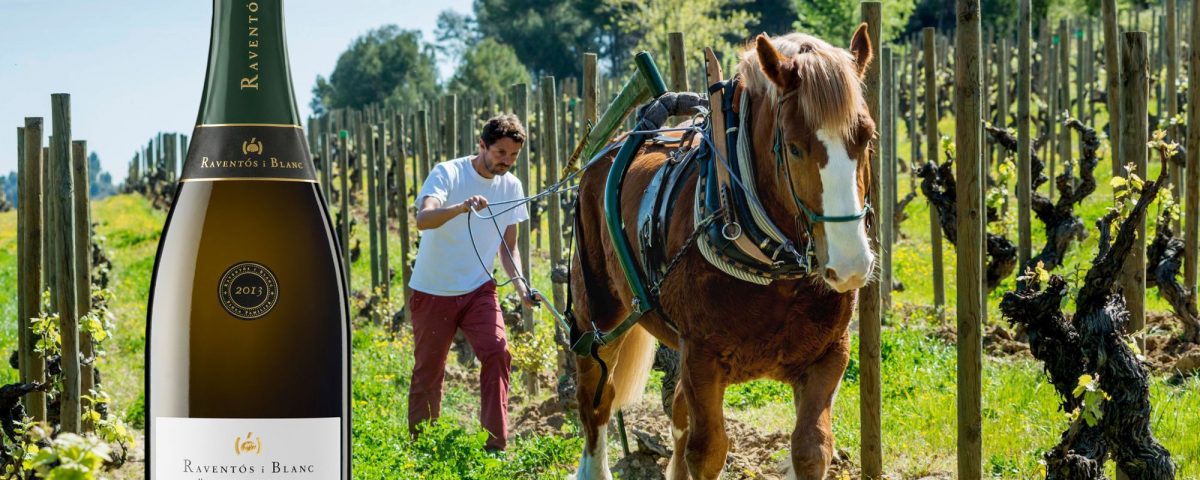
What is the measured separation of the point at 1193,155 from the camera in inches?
284

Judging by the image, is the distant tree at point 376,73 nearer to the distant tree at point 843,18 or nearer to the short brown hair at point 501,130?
the distant tree at point 843,18

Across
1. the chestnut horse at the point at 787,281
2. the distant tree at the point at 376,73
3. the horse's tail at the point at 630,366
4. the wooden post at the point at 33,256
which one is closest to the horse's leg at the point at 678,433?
the chestnut horse at the point at 787,281

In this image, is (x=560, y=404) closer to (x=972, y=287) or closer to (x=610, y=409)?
(x=610, y=409)

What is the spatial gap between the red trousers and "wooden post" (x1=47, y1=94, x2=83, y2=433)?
6.41 ft

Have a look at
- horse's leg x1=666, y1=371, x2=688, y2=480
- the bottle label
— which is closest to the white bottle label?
the bottle label

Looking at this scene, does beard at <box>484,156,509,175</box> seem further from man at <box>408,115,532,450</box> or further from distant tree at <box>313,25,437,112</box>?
distant tree at <box>313,25,437,112</box>

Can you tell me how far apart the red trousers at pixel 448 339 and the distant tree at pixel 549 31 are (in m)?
57.8

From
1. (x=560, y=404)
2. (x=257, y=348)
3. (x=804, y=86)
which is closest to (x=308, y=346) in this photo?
(x=257, y=348)

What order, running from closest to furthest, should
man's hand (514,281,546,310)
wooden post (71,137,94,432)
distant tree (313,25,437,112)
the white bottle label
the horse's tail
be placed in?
1. the white bottle label
2. the horse's tail
3. wooden post (71,137,94,432)
4. man's hand (514,281,546,310)
5. distant tree (313,25,437,112)

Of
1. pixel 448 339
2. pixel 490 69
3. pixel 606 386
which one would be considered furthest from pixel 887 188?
pixel 490 69

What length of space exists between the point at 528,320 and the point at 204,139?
6.72 meters

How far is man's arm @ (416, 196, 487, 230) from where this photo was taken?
624cm

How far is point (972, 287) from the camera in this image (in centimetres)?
448

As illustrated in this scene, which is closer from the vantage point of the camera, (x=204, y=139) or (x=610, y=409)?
(x=204, y=139)
